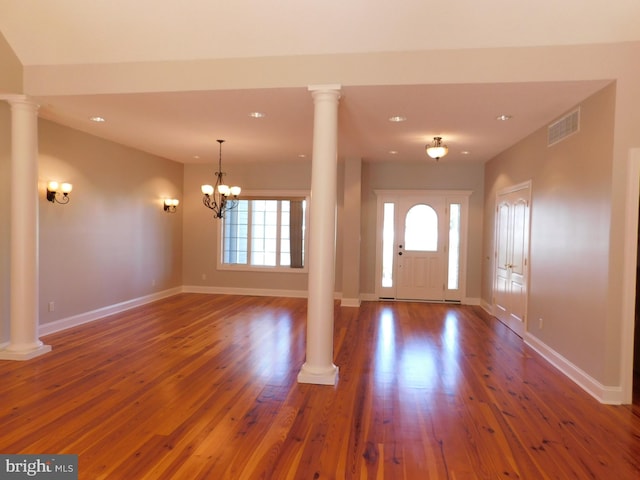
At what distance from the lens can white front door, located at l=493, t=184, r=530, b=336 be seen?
5.48 meters

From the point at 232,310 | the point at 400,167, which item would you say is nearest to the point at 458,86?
the point at 400,167

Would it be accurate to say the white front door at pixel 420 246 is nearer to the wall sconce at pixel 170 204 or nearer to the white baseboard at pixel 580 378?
the white baseboard at pixel 580 378

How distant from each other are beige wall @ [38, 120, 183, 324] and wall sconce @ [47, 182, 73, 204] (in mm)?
73

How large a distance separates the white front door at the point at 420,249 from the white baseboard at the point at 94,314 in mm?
4814

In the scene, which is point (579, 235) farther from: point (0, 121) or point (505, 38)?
point (0, 121)

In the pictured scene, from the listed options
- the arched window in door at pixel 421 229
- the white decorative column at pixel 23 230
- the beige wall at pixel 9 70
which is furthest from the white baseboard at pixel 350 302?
the beige wall at pixel 9 70

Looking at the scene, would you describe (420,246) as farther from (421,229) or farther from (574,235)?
(574,235)

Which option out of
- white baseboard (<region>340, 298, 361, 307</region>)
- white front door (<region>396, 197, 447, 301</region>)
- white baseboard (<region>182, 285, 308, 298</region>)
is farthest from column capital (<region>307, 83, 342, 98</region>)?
white baseboard (<region>182, 285, 308, 298</region>)

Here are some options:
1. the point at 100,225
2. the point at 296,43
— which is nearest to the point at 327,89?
the point at 296,43

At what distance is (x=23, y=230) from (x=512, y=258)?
632cm

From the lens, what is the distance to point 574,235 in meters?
4.02

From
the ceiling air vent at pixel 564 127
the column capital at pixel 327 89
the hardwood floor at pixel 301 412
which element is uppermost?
the column capital at pixel 327 89

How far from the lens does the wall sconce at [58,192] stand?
16.9 ft

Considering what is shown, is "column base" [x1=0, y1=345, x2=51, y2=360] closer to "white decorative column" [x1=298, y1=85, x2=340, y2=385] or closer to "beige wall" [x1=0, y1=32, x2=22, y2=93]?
"beige wall" [x1=0, y1=32, x2=22, y2=93]
